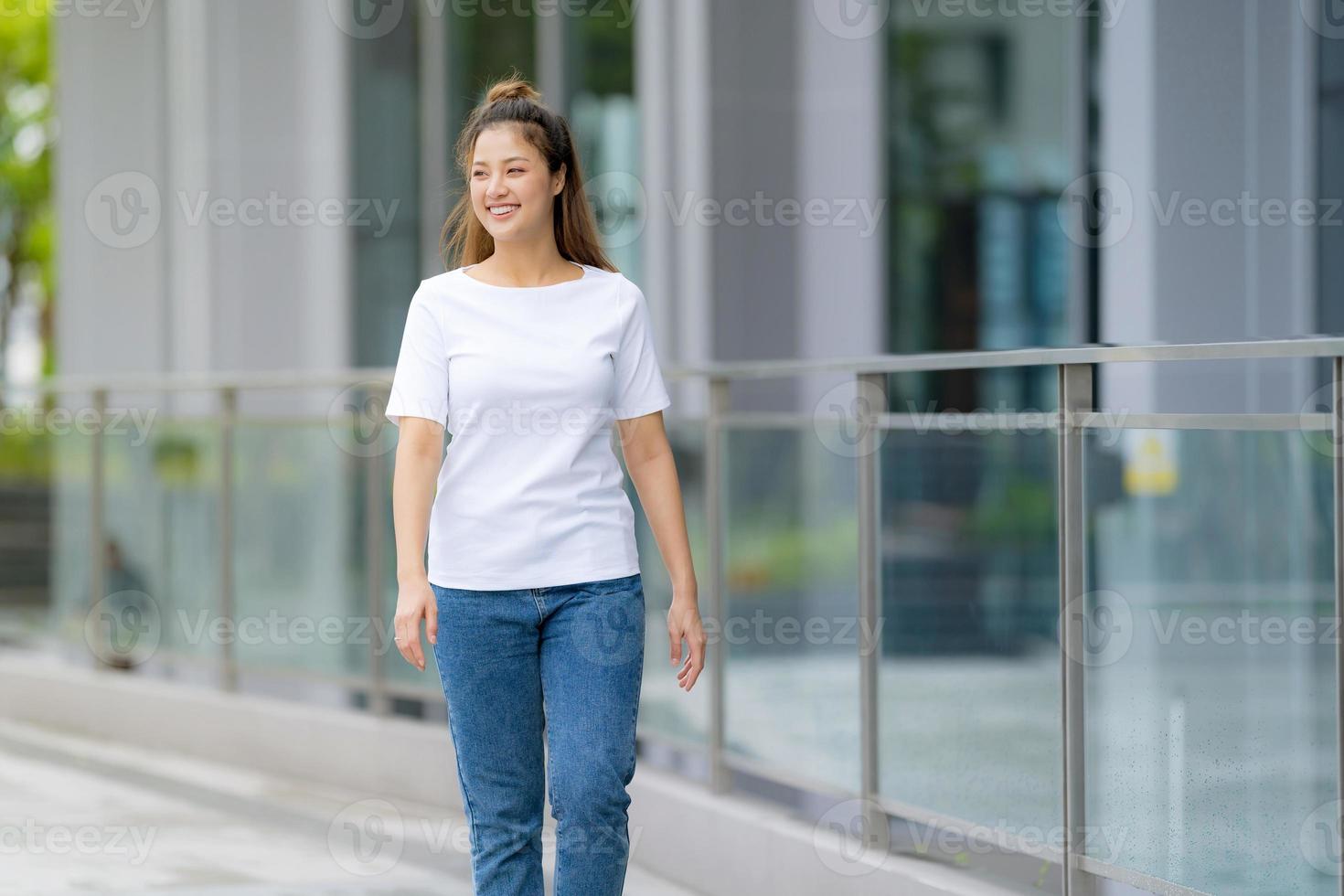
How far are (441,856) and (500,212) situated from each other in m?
2.66

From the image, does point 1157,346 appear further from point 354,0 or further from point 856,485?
point 354,0

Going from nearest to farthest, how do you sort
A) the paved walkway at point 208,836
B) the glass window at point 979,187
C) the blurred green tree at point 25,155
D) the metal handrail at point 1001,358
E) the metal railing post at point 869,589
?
1. the metal handrail at point 1001,358
2. the metal railing post at point 869,589
3. the paved walkway at point 208,836
4. the glass window at point 979,187
5. the blurred green tree at point 25,155

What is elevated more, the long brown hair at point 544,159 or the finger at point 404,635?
the long brown hair at point 544,159

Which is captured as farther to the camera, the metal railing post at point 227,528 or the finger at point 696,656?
the metal railing post at point 227,528

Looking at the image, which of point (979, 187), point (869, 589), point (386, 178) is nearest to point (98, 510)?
point (386, 178)

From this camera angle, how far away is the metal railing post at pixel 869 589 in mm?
4172

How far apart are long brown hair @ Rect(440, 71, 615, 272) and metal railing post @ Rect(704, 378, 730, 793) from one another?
63.0 inches

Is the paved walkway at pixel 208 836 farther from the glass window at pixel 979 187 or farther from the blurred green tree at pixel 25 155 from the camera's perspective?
the blurred green tree at pixel 25 155

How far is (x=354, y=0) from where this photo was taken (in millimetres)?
11172

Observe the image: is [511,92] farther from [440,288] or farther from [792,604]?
[792,604]

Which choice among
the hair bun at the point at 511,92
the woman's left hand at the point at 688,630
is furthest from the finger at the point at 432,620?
the hair bun at the point at 511,92

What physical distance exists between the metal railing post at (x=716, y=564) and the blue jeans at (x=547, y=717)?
1774 mm

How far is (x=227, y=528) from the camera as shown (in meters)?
7.11

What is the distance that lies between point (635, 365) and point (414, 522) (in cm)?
49
